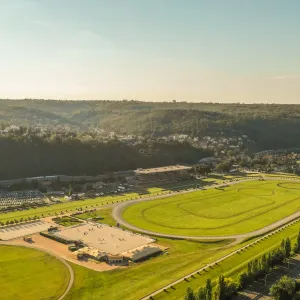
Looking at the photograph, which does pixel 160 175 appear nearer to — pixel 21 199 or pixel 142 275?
pixel 21 199

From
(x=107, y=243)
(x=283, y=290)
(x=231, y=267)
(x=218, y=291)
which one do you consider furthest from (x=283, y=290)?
(x=107, y=243)

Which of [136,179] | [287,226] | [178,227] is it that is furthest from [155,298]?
[136,179]

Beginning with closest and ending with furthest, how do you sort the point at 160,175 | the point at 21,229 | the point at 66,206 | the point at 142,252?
1. the point at 142,252
2. the point at 21,229
3. the point at 66,206
4. the point at 160,175

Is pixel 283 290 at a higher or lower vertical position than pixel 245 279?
higher

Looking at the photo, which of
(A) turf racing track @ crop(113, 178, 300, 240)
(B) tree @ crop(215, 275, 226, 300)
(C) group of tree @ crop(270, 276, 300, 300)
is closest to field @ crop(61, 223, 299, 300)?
(B) tree @ crop(215, 275, 226, 300)

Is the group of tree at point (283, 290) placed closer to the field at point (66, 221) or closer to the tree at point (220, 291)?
the tree at point (220, 291)

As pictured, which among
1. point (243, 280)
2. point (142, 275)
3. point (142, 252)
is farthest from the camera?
point (142, 252)

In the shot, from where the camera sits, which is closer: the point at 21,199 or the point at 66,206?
the point at 66,206

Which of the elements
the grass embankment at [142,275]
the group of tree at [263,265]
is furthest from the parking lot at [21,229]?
the group of tree at [263,265]
